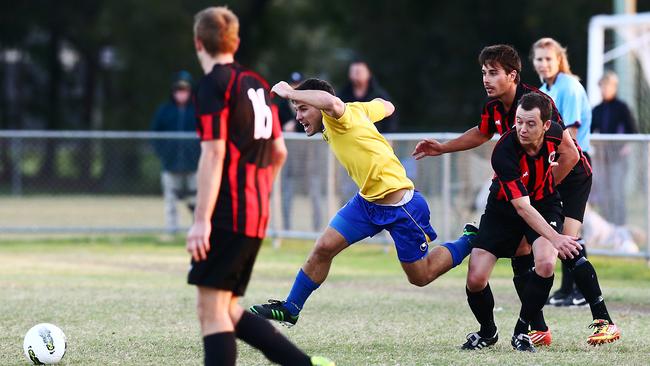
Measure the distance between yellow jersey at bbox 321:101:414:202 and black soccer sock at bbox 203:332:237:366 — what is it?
7.23 feet

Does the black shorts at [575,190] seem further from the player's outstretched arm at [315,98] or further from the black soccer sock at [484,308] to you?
the player's outstretched arm at [315,98]

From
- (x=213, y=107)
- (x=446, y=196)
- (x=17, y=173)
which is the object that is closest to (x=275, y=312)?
(x=213, y=107)

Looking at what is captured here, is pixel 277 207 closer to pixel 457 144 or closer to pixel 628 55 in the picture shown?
pixel 457 144

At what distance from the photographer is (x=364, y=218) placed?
727 centimetres

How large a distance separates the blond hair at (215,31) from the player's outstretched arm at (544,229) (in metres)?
2.22

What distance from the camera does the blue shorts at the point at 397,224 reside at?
7160mm

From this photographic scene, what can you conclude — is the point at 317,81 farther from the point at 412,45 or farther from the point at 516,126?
the point at 412,45

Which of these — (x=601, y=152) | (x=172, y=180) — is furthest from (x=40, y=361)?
(x=172, y=180)

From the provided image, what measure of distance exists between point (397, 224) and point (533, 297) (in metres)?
0.96

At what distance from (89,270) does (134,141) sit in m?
11.6

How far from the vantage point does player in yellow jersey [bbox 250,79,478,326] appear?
23.4 ft

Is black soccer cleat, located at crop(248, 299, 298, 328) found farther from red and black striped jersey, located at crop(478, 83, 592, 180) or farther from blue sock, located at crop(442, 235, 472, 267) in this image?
red and black striped jersey, located at crop(478, 83, 592, 180)

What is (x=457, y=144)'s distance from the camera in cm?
740

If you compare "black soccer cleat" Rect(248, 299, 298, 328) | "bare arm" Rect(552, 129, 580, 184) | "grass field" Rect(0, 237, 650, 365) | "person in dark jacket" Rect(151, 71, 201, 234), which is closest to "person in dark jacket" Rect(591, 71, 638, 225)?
"grass field" Rect(0, 237, 650, 365)
